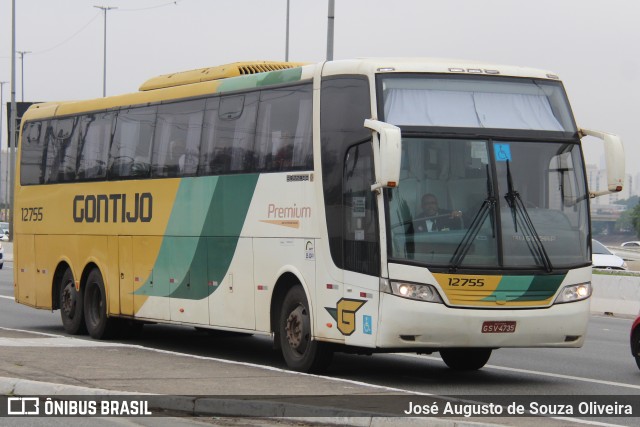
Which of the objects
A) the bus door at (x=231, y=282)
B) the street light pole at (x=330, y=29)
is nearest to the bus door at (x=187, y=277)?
the bus door at (x=231, y=282)

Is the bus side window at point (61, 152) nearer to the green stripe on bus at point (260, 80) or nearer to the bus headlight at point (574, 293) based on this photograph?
the green stripe on bus at point (260, 80)

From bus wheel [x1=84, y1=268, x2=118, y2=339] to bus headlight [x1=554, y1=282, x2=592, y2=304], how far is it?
8309mm

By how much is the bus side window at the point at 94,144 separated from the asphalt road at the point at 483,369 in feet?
8.67

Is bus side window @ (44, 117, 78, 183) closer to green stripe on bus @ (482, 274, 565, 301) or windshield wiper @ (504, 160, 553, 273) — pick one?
windshield wiper @ (504, 160, 553, 273)

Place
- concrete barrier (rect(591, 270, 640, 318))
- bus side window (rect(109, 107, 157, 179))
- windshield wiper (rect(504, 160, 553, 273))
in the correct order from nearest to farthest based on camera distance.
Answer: windshield wiper (rect(504, 160, 553, 273)), bus side window (rect(109, 107, 157, 179)), concrete barrier (rect(591, 270, 640, 318))

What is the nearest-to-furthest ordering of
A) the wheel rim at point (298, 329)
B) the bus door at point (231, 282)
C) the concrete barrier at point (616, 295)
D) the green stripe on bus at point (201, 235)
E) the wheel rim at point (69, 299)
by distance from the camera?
1. the wheel rim at point (298, 329)
2. the bus door at point (231, 282)
3. the green stripe on bus at point (201, 235)
4. the wheel rim at point (69, 299)
5. the concrete barrier at point (616, 295)

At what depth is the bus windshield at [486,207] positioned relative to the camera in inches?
524

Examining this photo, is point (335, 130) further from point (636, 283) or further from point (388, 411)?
point (636, 283)

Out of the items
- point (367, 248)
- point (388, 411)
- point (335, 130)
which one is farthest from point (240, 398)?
point (335, 130)

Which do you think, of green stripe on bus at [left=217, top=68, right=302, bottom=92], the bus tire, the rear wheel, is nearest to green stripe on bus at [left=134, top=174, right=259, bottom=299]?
green stripe on bus at [left=217, top=68, right=302, bottom=92]

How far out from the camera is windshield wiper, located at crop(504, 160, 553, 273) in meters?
13.5

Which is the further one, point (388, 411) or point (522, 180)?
point (522, 180)

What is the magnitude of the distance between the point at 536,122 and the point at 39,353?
20.8 ft

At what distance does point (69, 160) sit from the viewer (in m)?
21.0
